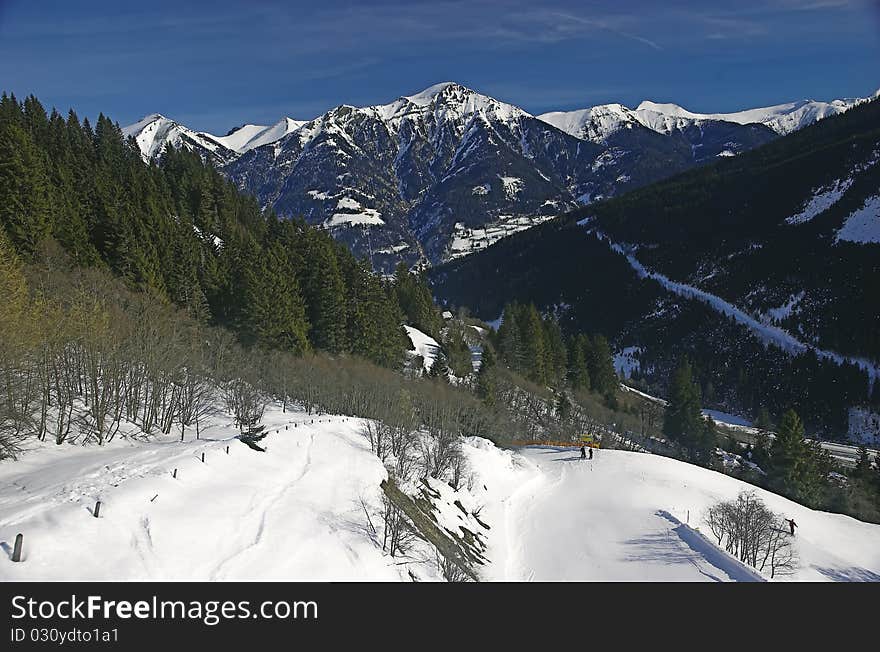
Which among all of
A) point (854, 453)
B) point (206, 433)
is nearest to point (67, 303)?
point (206, 433)

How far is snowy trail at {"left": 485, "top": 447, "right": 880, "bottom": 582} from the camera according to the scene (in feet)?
117

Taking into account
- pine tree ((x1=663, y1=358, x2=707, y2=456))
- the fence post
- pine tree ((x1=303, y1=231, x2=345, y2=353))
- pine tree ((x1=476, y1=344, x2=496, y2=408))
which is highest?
pine tree ((x1=303, y1=231, x2=345, y2=353))

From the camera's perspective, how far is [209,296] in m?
66.6

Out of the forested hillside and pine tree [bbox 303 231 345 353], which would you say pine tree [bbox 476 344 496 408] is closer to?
the forested hillside

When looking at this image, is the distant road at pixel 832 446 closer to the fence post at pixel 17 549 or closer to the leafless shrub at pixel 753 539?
the leafless shrub at pixel 753 539

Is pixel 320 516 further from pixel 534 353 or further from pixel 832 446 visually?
→ pixel 832 446

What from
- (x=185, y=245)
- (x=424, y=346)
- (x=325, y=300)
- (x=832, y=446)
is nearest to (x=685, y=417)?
(x=832, y=446)

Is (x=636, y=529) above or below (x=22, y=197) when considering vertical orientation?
below

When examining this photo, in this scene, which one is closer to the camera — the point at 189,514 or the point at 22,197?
the point at 189,514

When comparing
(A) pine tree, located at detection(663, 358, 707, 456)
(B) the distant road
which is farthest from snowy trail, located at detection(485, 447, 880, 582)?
(B) the distant road

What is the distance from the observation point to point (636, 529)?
143ft

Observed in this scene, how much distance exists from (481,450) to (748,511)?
25718 mm

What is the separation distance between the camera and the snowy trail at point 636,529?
35688mm

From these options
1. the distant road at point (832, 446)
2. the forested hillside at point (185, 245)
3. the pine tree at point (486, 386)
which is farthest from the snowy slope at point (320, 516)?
the distant road at point (832, 446)
